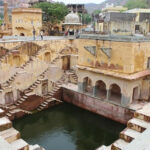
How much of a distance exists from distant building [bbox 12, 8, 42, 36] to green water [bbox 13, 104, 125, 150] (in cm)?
1836

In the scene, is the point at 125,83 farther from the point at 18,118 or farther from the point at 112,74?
the point at 18,118

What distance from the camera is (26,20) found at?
31.4 metres

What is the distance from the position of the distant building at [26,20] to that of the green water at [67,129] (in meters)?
18.4

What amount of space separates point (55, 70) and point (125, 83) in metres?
7.32

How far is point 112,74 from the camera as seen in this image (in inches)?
589

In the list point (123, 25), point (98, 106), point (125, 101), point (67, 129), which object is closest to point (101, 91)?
point (98, 106)

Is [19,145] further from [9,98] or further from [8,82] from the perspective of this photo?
[8,82]

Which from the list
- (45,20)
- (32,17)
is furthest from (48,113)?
(45,20)

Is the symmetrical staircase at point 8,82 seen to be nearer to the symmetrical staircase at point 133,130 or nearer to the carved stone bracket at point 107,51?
the carved stone bracket at point 107,51

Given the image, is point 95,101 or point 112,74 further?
point 95,101

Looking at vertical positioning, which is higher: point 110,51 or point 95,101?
point 110,51

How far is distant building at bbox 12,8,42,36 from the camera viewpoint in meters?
31.3

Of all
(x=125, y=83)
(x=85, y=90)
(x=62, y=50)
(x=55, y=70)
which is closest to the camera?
(x=125, y=83)

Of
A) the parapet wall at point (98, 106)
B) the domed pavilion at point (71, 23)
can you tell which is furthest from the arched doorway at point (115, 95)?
the domed pavilion at point (71, 23)
